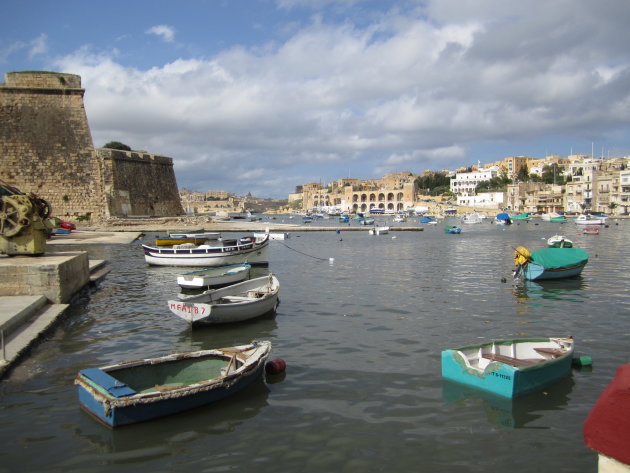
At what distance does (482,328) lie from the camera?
410 inches

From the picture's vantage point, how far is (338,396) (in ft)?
22.0

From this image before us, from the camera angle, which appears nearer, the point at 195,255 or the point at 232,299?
the point at 232,299

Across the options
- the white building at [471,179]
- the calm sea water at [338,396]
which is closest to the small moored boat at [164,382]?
the calm sea water at [338,396]

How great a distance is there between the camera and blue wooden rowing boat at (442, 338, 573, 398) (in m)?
6.56

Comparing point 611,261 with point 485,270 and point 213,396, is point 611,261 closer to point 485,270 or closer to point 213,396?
point 485,270

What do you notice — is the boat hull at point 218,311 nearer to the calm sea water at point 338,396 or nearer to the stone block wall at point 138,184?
the calm sea water at point 338,396

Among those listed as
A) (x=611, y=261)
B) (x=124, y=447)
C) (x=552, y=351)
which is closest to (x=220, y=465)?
(x=124, y=447)

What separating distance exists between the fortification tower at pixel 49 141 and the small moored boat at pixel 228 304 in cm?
2691

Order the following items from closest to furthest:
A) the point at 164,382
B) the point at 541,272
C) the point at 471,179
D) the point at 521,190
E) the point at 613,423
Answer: the point at 613,423 < the point at 164,382 < the point at 541,272 < the point at 521,190 < the point at 471,179

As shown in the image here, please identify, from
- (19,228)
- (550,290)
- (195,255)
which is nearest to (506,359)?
(550,290)

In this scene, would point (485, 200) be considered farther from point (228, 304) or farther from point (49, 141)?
point (228, 304)

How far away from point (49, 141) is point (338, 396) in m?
34.0

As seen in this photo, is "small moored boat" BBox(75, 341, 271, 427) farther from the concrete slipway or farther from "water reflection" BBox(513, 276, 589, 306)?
"water reflection" BBox(513, 276, 589, 306)

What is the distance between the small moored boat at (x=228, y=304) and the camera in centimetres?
974
